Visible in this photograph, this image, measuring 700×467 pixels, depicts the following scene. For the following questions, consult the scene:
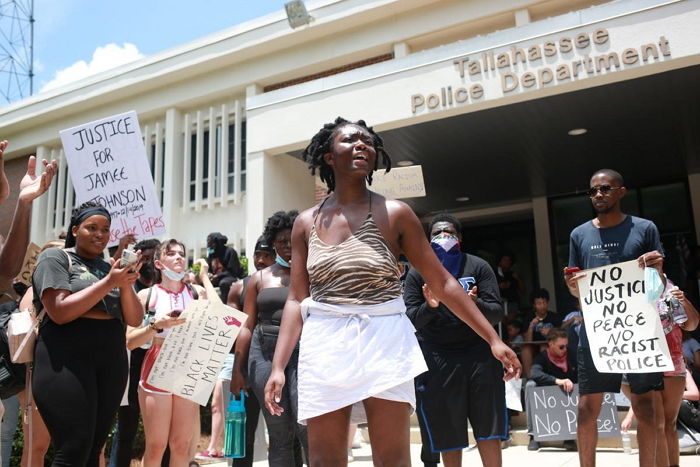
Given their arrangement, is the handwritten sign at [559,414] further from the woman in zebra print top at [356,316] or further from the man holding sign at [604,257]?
the woman in zebra print top at [356,316]

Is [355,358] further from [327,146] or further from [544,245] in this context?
[544,245]

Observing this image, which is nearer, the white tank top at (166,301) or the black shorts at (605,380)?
the black shorts at (605,380)

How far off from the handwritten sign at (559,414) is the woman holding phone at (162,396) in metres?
4.11

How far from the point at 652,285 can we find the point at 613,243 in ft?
1.56

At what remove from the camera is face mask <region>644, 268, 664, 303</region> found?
4055 millimetres

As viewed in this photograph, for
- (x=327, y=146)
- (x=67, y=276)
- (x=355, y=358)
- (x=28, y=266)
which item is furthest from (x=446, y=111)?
(x=355, y=358)

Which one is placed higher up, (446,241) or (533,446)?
(446,241)

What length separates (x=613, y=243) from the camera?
445 centimetres

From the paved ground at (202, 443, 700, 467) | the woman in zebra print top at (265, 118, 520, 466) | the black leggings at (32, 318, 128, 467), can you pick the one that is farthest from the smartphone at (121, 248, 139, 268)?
the paved ground at (202, 443, 700, 467)

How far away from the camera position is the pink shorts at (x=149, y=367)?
4.70m

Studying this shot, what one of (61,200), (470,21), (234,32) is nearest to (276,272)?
(470,21)

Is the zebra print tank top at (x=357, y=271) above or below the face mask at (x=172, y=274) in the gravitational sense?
below

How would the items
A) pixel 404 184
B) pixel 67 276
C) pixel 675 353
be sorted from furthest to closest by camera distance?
→ pixel 404 184
pixel 675 353
pixel 67 276

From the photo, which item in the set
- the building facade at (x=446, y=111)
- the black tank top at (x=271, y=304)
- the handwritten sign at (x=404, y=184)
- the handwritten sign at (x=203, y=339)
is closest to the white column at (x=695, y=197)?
the building facade at (x=446, y=111)
